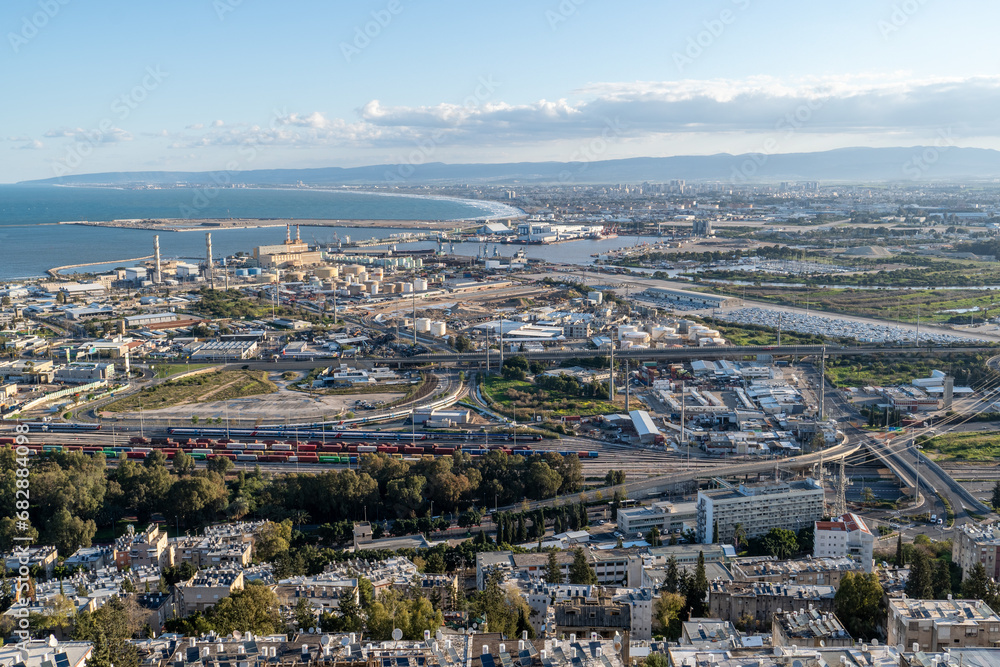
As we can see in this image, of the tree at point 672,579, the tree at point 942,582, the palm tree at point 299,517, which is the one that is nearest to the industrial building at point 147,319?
the palm tree at point 299,517

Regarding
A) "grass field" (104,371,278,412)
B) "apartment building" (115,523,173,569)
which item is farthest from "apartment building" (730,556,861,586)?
"grass field" (104,371,278,412)

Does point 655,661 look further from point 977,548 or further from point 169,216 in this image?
point 169,216

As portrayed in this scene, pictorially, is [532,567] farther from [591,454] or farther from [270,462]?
[270,462]

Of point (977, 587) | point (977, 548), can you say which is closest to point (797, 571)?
point (977, 587)

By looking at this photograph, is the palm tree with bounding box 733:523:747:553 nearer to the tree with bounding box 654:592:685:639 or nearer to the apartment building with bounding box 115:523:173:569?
the tree with bounding box 654:592:685:639

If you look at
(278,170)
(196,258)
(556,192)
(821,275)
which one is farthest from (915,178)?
(196,258)

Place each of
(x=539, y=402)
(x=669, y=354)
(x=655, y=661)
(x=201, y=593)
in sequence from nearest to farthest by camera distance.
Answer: (x=655, y=661) → (x=201, y=593) → (x=539, y=402) → (x=669, y=354)
